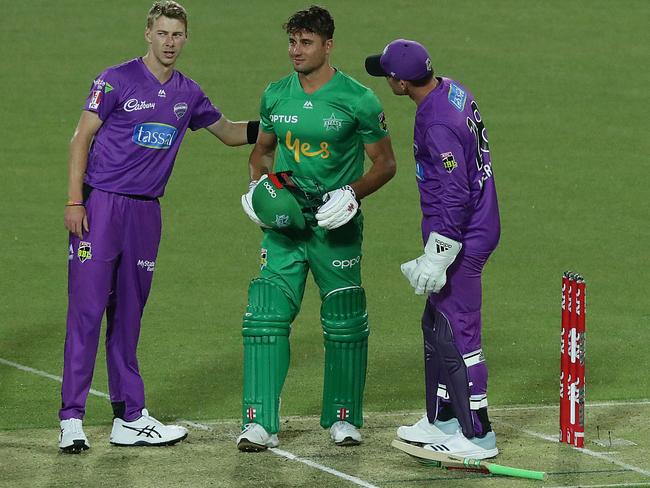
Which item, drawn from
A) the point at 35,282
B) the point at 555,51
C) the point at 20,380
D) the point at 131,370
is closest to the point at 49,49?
the point at 555,51

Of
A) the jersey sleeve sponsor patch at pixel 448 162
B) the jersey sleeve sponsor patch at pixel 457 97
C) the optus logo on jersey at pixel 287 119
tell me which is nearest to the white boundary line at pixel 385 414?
the jersey sleeve sponsor patch at pixel 448 162

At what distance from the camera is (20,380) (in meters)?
10.4

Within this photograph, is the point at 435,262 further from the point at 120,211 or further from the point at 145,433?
the point at 145,433

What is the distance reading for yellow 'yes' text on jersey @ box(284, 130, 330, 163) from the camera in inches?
346

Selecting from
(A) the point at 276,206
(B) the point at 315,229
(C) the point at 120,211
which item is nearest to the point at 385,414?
(B) the point at 315,229

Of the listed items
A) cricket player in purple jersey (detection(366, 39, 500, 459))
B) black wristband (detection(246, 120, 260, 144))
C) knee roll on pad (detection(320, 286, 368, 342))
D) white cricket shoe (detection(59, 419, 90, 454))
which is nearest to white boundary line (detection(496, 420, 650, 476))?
cricket player in purple jersey (detection(366, 39, 500, 459))

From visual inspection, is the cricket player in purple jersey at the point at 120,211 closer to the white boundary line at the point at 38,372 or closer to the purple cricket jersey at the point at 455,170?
the white boundary line at the point at 38,372

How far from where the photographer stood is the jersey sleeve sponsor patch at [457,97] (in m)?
8.44

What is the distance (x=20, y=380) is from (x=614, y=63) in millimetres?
13137

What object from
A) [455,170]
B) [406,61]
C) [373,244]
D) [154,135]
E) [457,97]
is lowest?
[373,244]

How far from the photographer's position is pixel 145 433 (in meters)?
8.85

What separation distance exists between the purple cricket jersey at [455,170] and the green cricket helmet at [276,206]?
2.23 feet

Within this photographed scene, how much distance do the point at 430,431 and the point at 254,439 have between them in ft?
3.15

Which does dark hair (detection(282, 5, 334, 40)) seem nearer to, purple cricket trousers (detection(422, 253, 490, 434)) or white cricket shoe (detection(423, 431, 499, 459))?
purple cricket trousers (detection(422, 253, 490, 434))
